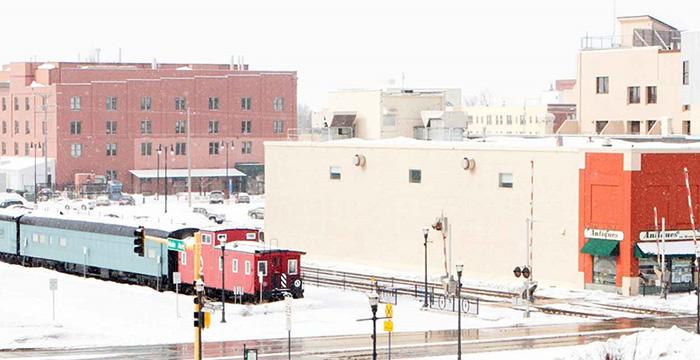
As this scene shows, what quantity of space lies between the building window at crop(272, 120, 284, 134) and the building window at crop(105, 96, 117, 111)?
1794cm

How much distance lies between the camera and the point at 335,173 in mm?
86125

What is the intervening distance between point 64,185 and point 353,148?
68920 mm

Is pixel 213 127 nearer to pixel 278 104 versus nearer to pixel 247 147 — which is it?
pixel 247 147

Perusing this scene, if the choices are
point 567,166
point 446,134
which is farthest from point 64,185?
point 567,166

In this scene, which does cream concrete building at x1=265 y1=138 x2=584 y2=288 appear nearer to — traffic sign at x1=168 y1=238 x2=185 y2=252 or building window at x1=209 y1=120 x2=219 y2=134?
traffic sign at x1=168 y1=238 x2=185 y2=252

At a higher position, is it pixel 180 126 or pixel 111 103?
pixel 111 103

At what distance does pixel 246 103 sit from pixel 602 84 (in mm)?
70572

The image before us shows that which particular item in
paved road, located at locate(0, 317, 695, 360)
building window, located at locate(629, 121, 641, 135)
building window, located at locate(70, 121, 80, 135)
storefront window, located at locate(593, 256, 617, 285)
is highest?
building window, located at locate(70, 121, 80, 135)

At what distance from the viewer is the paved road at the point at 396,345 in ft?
160

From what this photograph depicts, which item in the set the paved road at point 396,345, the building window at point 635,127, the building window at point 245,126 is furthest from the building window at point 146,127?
the paved road at point 396,345

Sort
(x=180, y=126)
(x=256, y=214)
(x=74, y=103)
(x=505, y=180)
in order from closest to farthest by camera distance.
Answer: (x=505, y=180)
(x=256, y=214)
(x=74, y=103)
(x=180, y=126)

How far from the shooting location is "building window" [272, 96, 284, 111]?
157750 mm

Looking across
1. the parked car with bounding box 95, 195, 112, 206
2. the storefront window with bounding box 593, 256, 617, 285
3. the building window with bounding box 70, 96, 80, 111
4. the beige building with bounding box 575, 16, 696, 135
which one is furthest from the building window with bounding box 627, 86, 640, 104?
the building window with bounding box 70, 96, 80, 111

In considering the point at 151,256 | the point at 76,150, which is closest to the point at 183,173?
the point at 76,150
